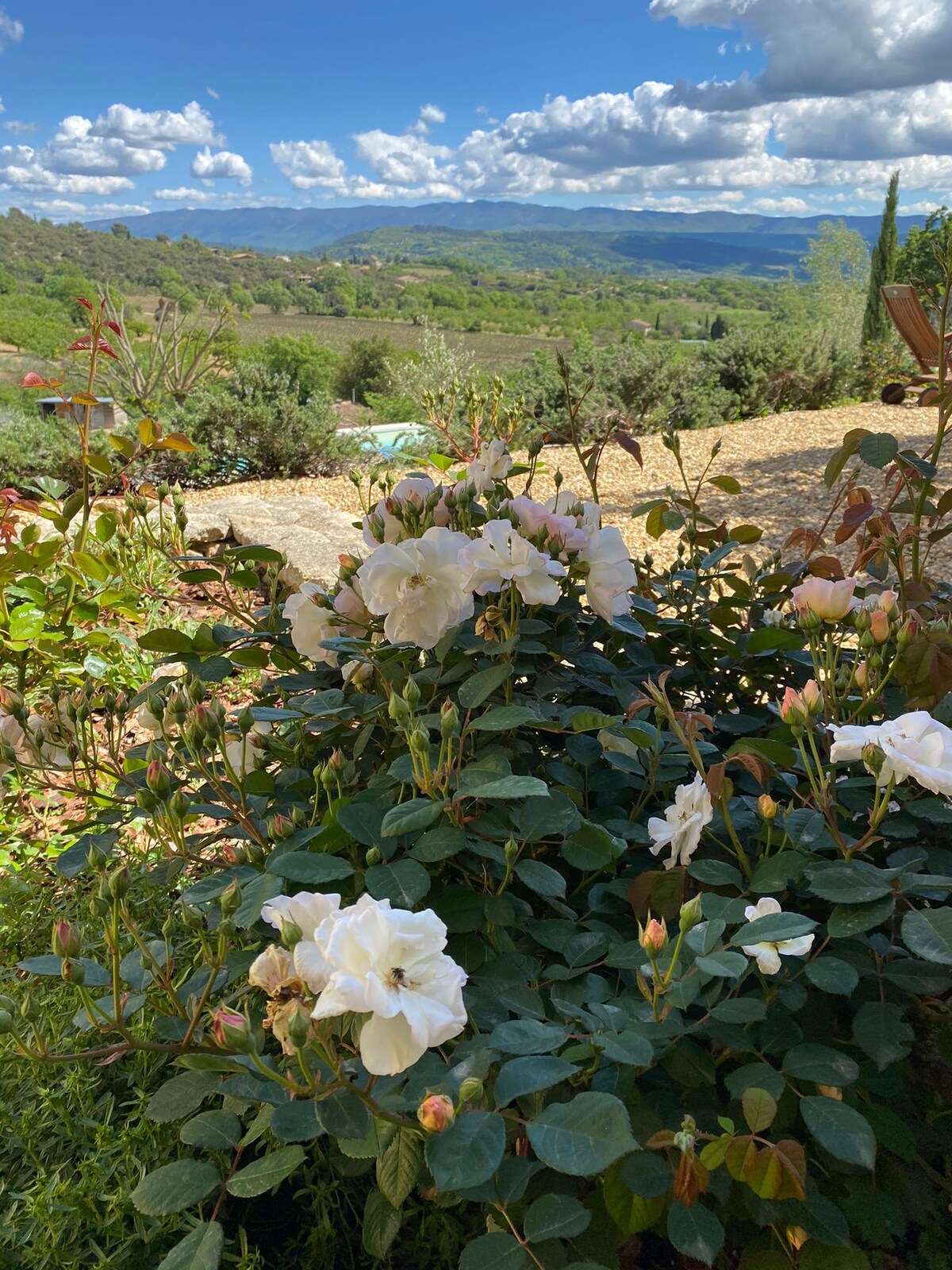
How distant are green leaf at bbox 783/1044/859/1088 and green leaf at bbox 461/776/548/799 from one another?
0.94 ft

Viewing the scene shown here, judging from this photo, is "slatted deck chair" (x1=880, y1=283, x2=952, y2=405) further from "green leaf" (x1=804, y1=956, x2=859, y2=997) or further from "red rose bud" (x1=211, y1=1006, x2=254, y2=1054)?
"red rose bud" (x1=211, y1=1006, x2=254, y2=1054)

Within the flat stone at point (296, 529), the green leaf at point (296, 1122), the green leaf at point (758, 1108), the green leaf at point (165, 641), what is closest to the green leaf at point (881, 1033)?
the green leaf at point (758, 1108)

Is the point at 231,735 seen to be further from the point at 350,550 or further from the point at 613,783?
the point at 350,550

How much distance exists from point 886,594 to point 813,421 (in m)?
7.09

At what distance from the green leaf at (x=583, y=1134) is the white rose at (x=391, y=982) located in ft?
0.31

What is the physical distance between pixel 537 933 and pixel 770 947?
22 cm

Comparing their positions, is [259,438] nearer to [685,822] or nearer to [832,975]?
[685,822]

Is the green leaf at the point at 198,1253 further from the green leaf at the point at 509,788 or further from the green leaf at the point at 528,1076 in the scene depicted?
the green leaf at the point at 509,788

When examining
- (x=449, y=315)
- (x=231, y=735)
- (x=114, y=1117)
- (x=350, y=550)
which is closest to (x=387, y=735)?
→ (x=231, y=735)

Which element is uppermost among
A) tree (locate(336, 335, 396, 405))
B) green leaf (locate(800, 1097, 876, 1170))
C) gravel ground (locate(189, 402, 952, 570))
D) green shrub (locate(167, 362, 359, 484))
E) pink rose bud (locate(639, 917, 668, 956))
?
pink rose bud (locate(639, 917, 668, 956))

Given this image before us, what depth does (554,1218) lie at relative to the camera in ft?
1.89

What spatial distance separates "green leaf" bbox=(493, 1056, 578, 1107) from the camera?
0.56 meters

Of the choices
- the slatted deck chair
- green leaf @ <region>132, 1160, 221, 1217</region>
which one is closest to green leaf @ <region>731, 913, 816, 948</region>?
green leaf @ <region>132, 1160, 221, 1217</region>

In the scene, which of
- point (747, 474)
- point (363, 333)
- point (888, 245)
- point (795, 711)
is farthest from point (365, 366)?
point (795, 711)
